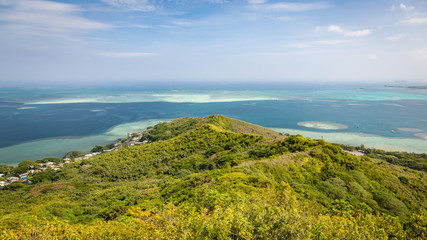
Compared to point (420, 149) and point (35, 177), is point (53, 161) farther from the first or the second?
point (420, 149)

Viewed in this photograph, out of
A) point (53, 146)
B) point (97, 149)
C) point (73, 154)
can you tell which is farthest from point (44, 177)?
point (53, 146)

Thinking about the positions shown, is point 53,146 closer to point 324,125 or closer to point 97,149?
point 97,149

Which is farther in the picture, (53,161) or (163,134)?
(163,134)

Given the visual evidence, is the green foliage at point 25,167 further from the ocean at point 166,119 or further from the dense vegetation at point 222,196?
the ocean at point 166,119

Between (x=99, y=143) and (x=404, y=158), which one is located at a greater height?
(x=99, y=143)

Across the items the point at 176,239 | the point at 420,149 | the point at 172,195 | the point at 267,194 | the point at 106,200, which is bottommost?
the point at 420,149

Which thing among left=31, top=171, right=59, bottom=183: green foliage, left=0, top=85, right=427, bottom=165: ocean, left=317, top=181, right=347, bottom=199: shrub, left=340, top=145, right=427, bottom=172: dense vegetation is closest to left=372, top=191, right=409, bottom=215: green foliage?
left=317, top=181, right=347, bottom=199: shrub

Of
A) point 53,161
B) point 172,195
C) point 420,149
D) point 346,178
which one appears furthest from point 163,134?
point 420,149

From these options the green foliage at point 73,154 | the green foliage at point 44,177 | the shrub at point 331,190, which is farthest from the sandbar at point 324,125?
the green foliage at point 44,177
